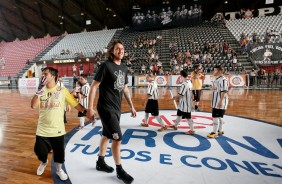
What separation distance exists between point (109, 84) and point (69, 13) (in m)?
29.7

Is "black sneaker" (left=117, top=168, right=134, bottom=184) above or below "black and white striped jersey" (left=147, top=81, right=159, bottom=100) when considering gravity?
below

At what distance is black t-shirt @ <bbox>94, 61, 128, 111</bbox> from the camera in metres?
2.34

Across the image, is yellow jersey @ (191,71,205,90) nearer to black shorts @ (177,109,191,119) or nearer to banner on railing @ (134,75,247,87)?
black shorts @ (177,109,191,119)

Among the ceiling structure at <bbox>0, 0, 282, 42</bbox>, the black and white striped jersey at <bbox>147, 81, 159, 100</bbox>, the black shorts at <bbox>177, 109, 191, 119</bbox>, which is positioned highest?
the ceiling structure at <bbox>0, 0, 282, 42</bbox>

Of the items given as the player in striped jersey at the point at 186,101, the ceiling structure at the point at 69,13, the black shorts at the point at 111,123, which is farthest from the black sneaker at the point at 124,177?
the ceiling structure at the point at 69,13

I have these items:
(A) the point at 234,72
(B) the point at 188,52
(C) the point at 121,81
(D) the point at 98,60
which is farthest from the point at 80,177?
(D) the point at 98,60

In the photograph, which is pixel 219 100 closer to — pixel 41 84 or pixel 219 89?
pixel 219 89

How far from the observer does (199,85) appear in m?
7.28

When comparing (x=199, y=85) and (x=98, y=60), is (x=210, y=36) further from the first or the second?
(x=199, y=85)

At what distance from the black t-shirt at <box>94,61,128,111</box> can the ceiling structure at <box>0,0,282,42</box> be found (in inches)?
928

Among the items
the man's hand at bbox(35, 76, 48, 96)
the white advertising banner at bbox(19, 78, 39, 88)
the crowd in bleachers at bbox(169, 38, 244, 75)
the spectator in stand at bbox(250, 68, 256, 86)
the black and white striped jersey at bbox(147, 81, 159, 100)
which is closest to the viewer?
the man's hand at bbox(35, 76, 48, 96)

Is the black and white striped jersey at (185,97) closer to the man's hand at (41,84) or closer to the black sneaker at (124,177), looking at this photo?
the black sneaker at (124,177)

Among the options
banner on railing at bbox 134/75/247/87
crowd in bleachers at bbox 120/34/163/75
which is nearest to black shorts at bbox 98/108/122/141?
banner on railing at bbox 134/75/247/87

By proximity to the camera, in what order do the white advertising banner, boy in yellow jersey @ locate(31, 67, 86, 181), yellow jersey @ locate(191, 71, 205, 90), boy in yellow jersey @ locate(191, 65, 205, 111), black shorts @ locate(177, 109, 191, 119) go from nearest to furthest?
boy in yellow jersey @ locate(31, 67, 86, 181), black shorts @ locate(177, 109, 191, 119), boy in yellow jersey @ locate(191, 65, 205, 111), yellow jersey @ locate(191, 71, 205, 90), the white advertising banner
